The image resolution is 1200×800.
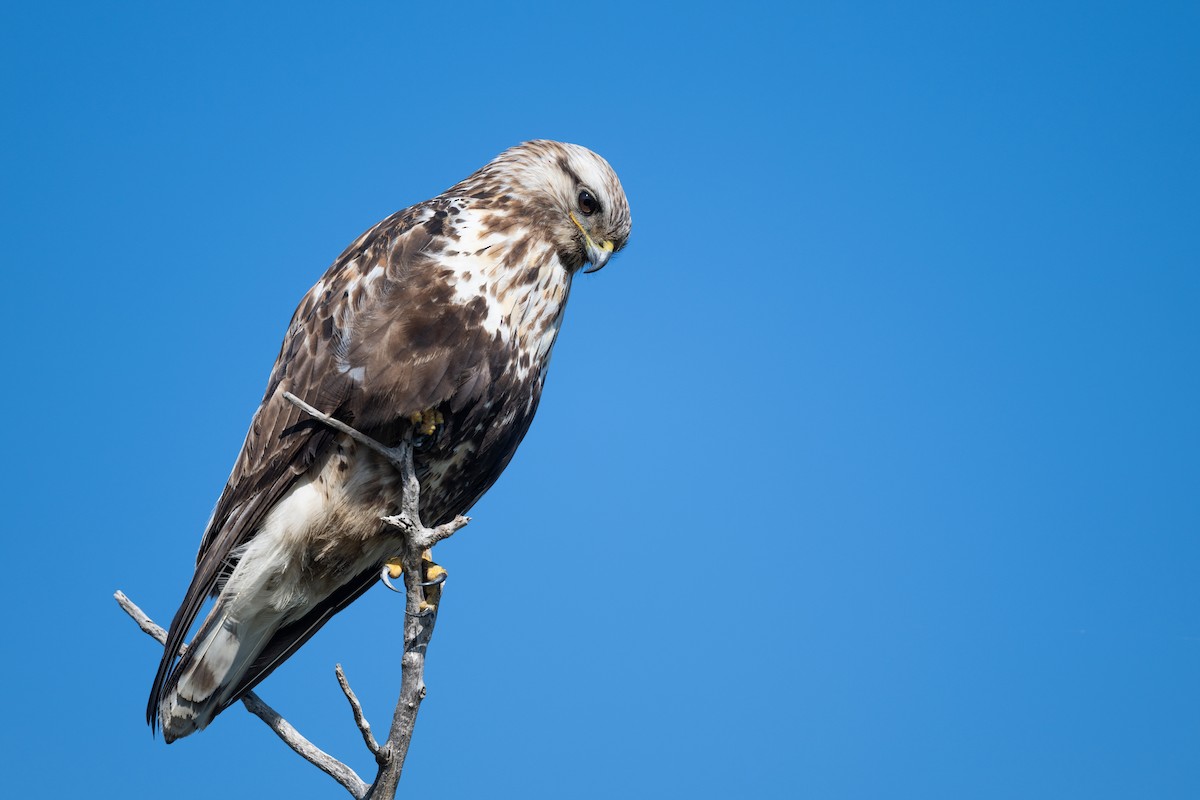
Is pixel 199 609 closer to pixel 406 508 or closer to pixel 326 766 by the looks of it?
pixel 326 766

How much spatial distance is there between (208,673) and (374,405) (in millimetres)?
1231

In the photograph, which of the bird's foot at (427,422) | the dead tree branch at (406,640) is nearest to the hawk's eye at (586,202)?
the bird's foot at (427,422)

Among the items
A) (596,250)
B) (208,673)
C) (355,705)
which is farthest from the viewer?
(596,250)

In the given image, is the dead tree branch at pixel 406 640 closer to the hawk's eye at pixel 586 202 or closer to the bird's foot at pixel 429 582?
the bird's foot at pixel 429 582

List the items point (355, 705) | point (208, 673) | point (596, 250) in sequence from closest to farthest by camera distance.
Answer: point (355, 705)
point (208, 673)
point (596, 250)

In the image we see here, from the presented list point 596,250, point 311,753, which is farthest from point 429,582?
point 596,250

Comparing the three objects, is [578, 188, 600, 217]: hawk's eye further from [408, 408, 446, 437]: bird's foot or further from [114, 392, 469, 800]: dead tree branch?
[114, 392, 469, 800]: dead tree branch

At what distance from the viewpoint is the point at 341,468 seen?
11.8 ft

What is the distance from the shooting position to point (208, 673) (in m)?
3.81

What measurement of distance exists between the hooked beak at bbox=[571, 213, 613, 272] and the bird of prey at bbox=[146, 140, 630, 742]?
0.01 metres

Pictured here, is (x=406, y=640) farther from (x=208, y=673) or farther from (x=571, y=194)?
(x=571, y=194)

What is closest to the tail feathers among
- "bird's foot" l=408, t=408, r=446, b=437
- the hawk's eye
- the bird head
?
"bird's foot" l=408, t=408, r=446, b=437

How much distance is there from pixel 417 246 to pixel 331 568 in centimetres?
121

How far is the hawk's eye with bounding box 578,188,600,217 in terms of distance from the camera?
4.13 metres
